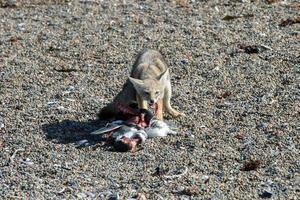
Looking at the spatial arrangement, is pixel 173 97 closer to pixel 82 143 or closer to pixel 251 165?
pixel 82 143

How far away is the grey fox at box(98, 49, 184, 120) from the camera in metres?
9.71

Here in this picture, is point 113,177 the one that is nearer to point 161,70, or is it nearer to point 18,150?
point 18,150

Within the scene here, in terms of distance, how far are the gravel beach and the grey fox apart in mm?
195

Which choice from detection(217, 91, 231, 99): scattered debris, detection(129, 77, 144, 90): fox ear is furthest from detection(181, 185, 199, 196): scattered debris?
detection(217, 91, 231, 99): scattered debris

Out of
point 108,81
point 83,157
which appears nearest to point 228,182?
point 83,157

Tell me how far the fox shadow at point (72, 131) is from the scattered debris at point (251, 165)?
159 cm

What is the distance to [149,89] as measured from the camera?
381 inches

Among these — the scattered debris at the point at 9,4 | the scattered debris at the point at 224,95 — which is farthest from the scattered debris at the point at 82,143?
the scattered debris at the point at 9,4

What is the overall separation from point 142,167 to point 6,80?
335 cm

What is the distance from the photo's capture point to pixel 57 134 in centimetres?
952

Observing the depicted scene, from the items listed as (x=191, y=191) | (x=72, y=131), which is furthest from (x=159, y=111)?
(x=191, y=191)

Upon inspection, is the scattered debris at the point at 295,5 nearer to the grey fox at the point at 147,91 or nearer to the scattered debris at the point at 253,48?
the scattered debris at the point at 253,48

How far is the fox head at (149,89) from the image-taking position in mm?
9680

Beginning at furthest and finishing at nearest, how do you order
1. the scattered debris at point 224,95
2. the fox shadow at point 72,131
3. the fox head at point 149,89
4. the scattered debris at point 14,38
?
1. the scattered debris at point 14,38
2. the scattered debris at point 224,95
3. the fox head at point 149,89
4. the fox shadow at point 72,131
